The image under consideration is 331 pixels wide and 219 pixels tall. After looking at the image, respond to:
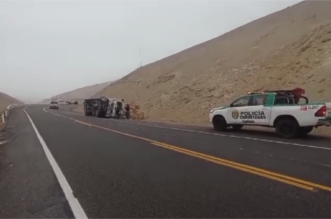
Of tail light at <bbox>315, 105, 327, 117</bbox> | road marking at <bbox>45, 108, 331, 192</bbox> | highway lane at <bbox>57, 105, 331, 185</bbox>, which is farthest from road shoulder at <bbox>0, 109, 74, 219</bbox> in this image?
tail light at <bbox>315, 105, 327, 117</bbox>

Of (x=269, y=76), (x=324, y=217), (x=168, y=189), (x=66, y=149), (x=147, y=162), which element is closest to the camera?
(x=324, y=217)

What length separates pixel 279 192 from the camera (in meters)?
5.72

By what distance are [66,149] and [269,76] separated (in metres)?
25.9

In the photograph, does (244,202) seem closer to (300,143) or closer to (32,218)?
(32,218)

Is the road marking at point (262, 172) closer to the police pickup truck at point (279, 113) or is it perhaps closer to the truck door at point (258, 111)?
the police pickup truck at point (279, 113)

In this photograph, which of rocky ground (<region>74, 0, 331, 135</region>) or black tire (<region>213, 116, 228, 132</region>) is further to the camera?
rocky ground (<region>74, 0, 331, 135</region>)

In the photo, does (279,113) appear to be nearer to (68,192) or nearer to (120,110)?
(68,192)

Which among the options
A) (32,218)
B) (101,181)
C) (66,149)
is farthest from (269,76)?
(32,218)

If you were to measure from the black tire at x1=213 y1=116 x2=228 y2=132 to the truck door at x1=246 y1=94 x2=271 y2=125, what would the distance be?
1.27 m

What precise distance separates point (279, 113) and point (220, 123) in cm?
366

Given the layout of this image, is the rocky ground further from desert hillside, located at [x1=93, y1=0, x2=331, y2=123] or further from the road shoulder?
the road shoulder

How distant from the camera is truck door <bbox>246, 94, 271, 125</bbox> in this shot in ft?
49.1

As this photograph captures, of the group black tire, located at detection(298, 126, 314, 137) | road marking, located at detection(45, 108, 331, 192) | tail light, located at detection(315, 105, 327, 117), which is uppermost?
tail light, located at detection(315, 105, 327, 117)

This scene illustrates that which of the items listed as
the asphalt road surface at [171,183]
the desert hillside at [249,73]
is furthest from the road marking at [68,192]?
the desert hillside at [249,73]
